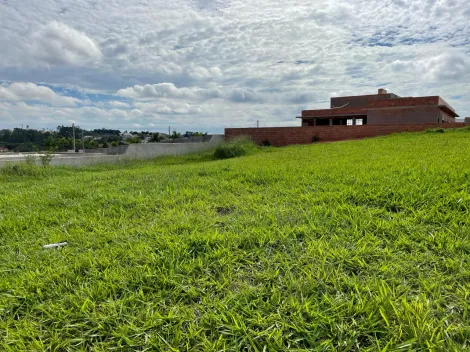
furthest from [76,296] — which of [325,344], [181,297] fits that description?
[325,344]

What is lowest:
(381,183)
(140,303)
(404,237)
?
(140,303)

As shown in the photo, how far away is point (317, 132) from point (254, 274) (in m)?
16.1

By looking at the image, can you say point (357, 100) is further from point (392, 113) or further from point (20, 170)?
point (20, 170)

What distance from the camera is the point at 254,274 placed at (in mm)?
1562

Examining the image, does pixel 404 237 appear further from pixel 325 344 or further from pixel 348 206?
pixel 325 344

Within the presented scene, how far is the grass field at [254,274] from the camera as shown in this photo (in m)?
1.17

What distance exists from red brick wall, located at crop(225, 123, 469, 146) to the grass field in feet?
43.2

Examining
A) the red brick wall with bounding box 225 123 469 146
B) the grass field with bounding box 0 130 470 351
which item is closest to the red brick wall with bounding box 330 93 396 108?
the red brick wall with bounding box 225 123 469 146

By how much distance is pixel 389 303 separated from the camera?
4.01 ft

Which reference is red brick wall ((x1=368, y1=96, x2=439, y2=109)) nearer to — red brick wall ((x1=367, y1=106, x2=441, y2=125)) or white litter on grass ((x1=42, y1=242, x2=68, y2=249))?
red brick wall ((x1=367, y1=106, x2=441, y2=125))

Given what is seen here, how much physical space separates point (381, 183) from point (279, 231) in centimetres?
146

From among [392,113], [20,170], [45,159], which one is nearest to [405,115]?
[392,113]

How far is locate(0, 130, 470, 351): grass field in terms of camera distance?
117 centimetres

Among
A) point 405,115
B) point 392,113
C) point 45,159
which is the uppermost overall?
point 392,113
